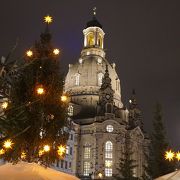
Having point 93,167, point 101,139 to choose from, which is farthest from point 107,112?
point 93,167

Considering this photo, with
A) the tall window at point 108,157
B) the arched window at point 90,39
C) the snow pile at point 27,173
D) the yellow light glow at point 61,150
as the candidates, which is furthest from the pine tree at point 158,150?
the arched window at point 90,39

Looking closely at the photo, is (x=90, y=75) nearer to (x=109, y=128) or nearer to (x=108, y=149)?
(x=109, y=128)

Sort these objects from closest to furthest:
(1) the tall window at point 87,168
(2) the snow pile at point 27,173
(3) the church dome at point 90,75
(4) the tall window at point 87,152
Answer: (2) the snow pile at point 27,173
(1) the tall window at point 87,168
(4) the tall window at point 87,152
(3) the church dome at point 90,75

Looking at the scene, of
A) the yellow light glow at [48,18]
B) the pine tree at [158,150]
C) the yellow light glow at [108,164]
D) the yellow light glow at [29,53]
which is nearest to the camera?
the yellow light glow at [48,18]

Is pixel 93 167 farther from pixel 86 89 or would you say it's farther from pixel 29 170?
pixel 29 170

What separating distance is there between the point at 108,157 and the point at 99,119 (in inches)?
420

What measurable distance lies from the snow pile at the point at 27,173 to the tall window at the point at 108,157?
81712 millimetres

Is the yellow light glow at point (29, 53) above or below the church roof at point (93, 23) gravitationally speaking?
below

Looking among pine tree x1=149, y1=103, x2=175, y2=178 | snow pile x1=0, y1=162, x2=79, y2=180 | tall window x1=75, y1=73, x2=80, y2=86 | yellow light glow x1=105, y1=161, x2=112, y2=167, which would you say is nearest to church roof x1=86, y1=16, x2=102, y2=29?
tall window x1=75, y1=73, x2=80, y2=86

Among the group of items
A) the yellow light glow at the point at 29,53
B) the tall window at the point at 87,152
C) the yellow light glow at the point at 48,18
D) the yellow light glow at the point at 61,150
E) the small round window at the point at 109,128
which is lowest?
the yellow light glow at the point at 61,150

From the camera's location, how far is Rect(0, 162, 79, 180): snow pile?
14.7m

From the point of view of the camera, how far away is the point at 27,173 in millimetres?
15062

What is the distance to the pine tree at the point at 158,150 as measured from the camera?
1777 inches

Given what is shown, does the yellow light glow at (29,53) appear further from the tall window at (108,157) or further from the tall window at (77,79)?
the tall window at (77,79)
